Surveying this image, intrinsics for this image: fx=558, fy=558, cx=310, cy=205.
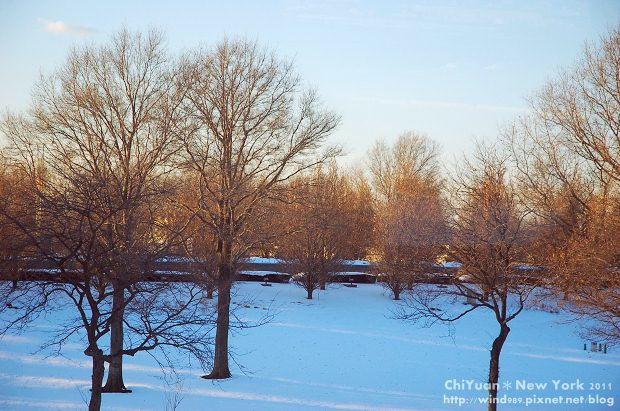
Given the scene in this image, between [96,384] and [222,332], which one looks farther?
[222,332]

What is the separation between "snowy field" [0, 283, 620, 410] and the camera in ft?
51.0

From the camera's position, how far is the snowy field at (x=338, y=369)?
15547 mm

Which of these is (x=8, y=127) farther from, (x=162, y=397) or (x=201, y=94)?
(x=162, y=397)

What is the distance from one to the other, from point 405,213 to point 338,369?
1968 centimetres

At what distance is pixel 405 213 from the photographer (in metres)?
38.8

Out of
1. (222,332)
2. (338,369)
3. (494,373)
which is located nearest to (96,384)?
(494,373)

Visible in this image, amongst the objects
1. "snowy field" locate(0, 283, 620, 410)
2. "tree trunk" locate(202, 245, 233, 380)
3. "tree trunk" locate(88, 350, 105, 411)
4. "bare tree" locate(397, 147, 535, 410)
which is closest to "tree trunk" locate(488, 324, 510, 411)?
"bare tree" locate(397, 147, 535, 410)

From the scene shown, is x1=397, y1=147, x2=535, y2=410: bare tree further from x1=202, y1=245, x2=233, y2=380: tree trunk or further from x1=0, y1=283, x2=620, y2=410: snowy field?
x1=202, y1=245, x2=233, y2=380: tree trunk

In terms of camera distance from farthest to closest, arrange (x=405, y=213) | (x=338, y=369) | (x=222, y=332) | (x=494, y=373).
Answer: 1. (x=405, y=213)
2. (x=338, y=369)
3. (x=222, y=332)
4. (x=494, y=373)

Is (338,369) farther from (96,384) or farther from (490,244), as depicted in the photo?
(96,384)

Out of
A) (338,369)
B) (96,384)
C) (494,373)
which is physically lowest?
(338,369)

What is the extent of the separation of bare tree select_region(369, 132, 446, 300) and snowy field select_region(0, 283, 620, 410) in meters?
3.70

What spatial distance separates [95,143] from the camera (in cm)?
1742

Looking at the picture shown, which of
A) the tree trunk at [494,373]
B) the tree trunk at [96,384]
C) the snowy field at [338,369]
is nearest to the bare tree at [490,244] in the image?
the tree trunk at [494,373]
